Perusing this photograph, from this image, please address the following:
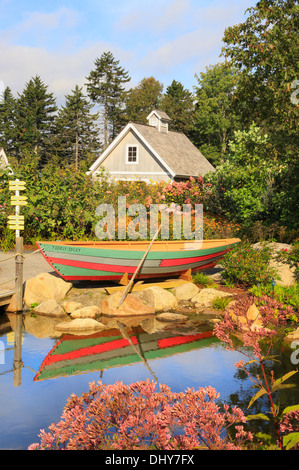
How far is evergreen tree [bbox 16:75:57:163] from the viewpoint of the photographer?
62.0 meters

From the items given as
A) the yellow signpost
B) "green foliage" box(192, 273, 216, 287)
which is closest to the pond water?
the yellow signpost

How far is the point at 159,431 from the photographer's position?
4250mm

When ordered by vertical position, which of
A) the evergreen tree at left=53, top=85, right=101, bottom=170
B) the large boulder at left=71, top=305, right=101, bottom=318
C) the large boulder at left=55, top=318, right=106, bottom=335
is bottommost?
the large boulder at left=55, top=318, right=106, bottom=335

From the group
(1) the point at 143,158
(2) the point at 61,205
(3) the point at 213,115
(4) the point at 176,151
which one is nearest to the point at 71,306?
Result: (2) the point at 61,205

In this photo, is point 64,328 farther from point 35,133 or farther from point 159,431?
point 35,133

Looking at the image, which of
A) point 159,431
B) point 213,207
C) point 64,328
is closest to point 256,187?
point 213,207

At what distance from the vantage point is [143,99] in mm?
65750

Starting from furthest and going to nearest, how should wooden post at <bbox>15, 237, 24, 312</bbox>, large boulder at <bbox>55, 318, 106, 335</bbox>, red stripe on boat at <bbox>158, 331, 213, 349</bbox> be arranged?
wooden post at <bbox>15, 237, 24, 312</bbox> → large boulder at <bbox>55, 318, 106, 335</bbox> → red stripe on boat at <bbox>158, 331, 213, 349</bbox>

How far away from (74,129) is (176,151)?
29.4m

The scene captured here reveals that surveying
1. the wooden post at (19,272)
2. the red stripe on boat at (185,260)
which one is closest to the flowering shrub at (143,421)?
the wooden post at (19,272)

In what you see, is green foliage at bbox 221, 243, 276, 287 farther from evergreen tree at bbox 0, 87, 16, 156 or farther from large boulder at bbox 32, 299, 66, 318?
A: evergreen tree at bbox 0, 87, 16, 156

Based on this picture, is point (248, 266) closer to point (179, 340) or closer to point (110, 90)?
point (179, 340)

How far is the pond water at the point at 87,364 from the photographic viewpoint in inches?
297

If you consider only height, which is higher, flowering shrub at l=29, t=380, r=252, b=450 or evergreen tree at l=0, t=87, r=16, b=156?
evergreen tree at l=0, t=87, r=16, b=156
